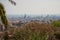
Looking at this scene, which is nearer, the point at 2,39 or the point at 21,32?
the point at 21,32

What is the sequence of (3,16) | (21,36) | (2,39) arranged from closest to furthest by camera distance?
(3,16)
(21,36)
(2,39)

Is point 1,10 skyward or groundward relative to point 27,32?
skyward

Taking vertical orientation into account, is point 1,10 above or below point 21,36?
above

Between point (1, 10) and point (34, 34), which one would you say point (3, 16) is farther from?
point (34, 34)

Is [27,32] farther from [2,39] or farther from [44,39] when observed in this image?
[2,39]

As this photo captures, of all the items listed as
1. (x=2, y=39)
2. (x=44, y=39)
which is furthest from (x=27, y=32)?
(x=2, y=39)

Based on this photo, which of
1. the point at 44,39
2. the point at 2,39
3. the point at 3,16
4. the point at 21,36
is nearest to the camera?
the point at 3,16

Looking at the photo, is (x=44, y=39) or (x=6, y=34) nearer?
(x=44, y=39)

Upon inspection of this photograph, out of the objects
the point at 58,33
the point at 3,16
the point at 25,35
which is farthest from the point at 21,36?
the point at 3,16

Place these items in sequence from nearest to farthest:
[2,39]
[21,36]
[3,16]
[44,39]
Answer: [3,16], [44,39], [21,36], [2,39]
